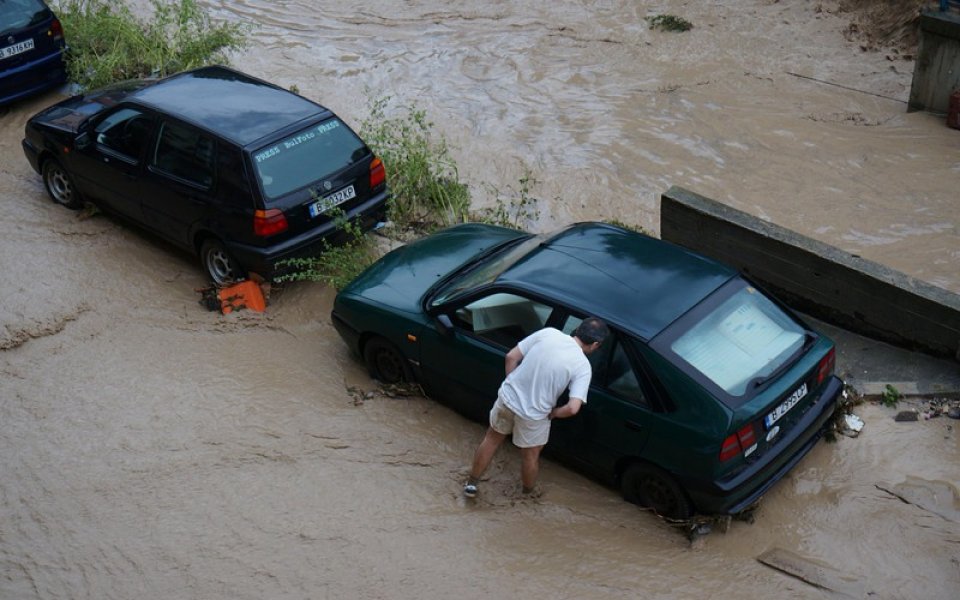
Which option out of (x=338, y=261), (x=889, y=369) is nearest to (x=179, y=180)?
(x=338, y=261)

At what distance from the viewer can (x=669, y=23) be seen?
14.6 metres

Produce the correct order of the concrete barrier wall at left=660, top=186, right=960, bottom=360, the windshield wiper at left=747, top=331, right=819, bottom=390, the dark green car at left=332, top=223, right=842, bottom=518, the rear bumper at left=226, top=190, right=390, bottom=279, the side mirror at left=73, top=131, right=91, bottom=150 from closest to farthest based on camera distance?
the dark green car at left=332, top=223, right=842, bottom=518 < the windshield wiper at left=747, top=331, right=819, bottom=390 < the concrete barrier wall at left=660, top=186, right=960, bottom=360 < the rear bumper at left=226, top=190, right=390, bottom=279 < the side mirror at left=73, top=131, right=91, bottom=150

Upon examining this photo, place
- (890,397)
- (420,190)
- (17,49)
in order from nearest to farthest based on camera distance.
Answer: (890,397)
(420,190)
(17,49)

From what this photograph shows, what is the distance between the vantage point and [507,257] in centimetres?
711

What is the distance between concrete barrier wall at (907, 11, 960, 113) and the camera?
37.6ft

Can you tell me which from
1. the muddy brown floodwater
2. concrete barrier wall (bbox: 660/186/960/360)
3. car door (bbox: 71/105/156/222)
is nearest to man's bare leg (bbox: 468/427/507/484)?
the muddy brown floodwater

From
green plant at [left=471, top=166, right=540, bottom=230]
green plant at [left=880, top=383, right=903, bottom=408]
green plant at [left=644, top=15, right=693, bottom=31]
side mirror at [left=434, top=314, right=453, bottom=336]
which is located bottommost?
green plant at [left=471, top=166, right=540, bottom=230]

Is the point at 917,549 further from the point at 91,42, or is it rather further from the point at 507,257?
the point at 91,42

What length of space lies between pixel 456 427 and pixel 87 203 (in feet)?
17.1

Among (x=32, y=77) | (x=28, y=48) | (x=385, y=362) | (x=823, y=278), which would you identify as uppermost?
(x=28, y=48)

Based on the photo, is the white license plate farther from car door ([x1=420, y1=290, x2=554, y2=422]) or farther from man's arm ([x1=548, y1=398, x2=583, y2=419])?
man's arm ([x1=548, y1=398, x2=583, y2=419])

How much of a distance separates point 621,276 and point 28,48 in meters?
8.88

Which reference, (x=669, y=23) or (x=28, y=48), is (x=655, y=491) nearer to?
(x=28, y=48)

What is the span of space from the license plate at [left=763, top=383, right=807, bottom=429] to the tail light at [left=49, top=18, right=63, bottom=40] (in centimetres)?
1009
